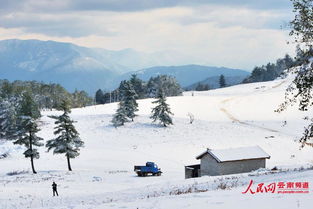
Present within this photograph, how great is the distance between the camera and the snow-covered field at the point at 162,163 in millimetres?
17234

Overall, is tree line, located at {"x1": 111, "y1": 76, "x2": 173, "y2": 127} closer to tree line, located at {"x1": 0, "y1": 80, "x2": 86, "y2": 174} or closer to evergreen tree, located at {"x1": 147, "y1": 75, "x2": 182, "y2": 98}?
tree line, located at {"x1": 0, "y1": 80, "x2": 86, "y2": 174}

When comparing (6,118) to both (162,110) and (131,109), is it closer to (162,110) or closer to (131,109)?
(131,109)

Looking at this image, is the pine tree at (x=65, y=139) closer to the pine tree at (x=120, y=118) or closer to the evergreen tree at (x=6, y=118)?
the pine tree at (x=120, y=118)

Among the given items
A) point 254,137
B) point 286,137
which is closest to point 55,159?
point 254,137

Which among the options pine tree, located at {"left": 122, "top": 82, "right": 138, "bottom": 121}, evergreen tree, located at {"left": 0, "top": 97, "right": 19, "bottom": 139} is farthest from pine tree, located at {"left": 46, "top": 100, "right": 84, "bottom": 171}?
A: evergreen tree, located at {"left": 0, "top": 97, "right": 19, "bottom": 139}

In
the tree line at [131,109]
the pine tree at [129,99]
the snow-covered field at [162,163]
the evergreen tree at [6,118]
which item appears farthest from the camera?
the evergreen tree at [6,118]

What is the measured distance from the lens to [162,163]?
57.5m

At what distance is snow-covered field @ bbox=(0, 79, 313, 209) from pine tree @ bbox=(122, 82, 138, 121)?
101 inches

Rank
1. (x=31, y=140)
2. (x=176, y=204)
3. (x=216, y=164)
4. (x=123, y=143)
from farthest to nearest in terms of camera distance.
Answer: (x=123, y=143)
(x=31, y=140)
(x=216, y=164)
(x=176, y=204)

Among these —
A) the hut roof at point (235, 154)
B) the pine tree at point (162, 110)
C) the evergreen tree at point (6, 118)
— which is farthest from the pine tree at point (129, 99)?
the hut roof at point (235, 154)

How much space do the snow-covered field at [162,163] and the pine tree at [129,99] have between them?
2.56m

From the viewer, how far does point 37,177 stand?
47281mm

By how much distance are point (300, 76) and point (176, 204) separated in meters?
10.6

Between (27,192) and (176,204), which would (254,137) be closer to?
(27,192)
